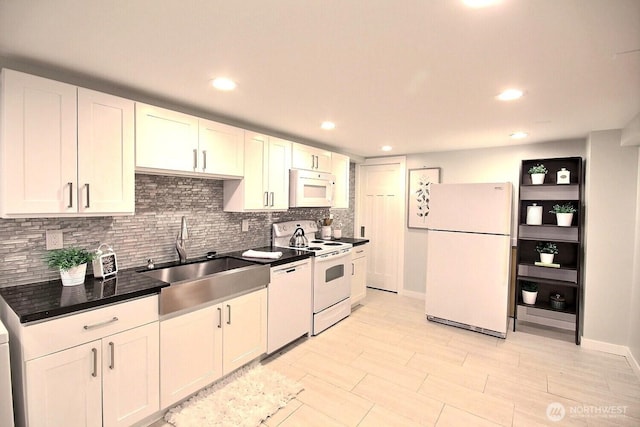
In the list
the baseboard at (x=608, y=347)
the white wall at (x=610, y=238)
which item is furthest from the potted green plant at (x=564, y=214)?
the baseboard at (x=608, y=347)

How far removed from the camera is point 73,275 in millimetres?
1915

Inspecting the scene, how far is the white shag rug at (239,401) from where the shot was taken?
2037 mm

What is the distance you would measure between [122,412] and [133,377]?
0.19 m

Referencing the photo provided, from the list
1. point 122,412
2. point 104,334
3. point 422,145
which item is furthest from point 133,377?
point 422,145

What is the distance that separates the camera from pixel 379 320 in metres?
3.91

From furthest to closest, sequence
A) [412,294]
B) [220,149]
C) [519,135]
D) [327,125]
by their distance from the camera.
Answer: [412,294] → [519,135] → [327,125] → [220,149]

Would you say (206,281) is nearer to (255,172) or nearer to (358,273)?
(255,172)

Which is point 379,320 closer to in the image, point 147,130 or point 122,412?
point 122,412

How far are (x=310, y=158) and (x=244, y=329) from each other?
2071mm

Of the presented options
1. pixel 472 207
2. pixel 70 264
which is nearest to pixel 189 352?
pixel 70 264

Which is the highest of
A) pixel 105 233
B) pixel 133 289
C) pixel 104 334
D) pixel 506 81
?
pixel 506 81

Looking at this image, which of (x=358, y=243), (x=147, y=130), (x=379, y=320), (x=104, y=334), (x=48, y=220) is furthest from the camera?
(x=358, y=243)

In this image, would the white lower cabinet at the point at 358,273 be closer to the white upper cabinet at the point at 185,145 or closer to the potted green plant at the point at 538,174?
the white upper cabinet at the point at 185,145

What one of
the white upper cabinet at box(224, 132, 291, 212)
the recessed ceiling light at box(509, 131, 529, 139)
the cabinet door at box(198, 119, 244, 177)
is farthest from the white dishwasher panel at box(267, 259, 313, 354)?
the recessed ceiling light at box(509, 131, 529, 139)
